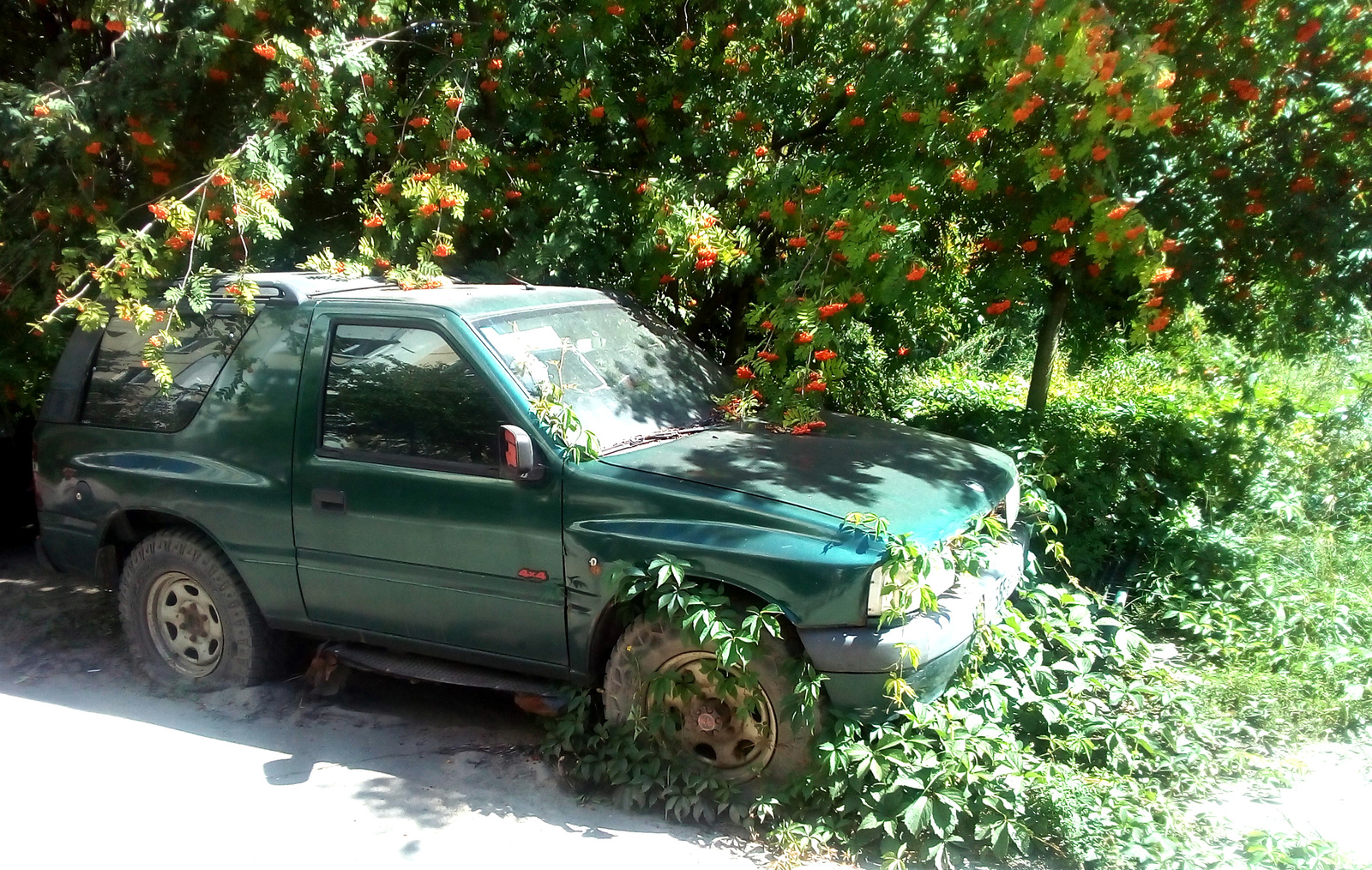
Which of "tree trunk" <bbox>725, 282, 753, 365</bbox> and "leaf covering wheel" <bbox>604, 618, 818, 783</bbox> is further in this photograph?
"tree trunk" <bbox>725, 282, 753, 365</bbox>

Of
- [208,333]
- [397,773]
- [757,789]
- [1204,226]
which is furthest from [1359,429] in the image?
[208,333]

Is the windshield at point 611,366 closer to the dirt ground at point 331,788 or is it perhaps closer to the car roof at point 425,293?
the car roof at point 425,293

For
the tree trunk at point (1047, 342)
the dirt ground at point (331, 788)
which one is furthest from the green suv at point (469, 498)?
the tree trunk at point (1047, 342)

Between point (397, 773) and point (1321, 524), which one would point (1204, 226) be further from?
point (397, 773)

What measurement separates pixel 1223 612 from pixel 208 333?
505 centimetres

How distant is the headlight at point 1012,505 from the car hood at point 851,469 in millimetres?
52

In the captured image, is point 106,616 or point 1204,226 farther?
point 106,616

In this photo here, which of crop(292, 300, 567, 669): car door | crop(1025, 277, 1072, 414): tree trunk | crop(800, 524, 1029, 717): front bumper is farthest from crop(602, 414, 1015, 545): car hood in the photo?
crop(1025, 277, 1072, 414): tree trunk

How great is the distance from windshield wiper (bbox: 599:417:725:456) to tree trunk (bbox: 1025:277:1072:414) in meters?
2.44

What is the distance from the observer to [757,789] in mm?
3910

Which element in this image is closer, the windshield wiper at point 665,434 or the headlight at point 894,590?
the headlight at point 894,590

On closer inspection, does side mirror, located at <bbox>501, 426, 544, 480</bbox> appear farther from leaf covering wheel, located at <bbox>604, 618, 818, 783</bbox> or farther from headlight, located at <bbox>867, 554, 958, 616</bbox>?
headlight, located at <bbox>867, 554, 958, 616</bbox>

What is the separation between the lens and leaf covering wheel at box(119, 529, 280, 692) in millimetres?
4875

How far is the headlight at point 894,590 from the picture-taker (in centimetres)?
355
